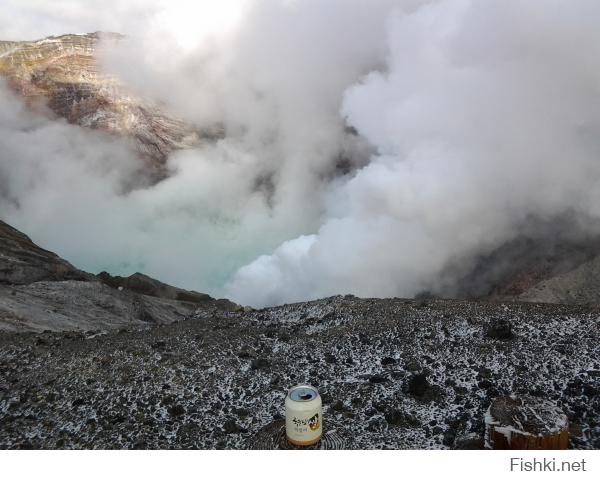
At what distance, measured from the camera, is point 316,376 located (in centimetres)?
1127

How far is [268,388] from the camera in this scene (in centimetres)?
1084

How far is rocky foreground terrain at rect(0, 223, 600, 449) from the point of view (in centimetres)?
920

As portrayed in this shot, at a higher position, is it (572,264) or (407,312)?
(572,264)

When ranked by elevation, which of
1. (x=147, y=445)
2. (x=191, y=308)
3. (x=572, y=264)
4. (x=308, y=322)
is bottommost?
(x=147, y=445)

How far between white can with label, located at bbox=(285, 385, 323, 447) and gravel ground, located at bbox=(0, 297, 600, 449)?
43.4 inches

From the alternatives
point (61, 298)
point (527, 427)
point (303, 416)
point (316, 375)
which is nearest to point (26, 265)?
point (61, 298)

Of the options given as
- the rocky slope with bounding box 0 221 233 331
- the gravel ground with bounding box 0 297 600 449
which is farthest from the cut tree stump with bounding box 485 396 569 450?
the rocky slope with bounding box 0 221 233 331

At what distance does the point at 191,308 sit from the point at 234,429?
3269cm

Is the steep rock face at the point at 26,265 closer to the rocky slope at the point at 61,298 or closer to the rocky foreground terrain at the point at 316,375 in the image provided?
the rocky slope at the point at 61,298

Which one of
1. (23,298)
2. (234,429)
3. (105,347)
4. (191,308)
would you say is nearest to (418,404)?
(234,429)

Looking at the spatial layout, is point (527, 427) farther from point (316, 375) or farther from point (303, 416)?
point (316, 375)

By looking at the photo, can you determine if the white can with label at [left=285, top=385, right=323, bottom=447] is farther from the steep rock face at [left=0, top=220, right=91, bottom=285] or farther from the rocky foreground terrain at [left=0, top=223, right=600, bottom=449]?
the steep rock face at [left=0, top=220, right=91, bottom=285]

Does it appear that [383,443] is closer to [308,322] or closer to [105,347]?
[308,322]

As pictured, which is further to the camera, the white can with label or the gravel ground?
the gravel ground
